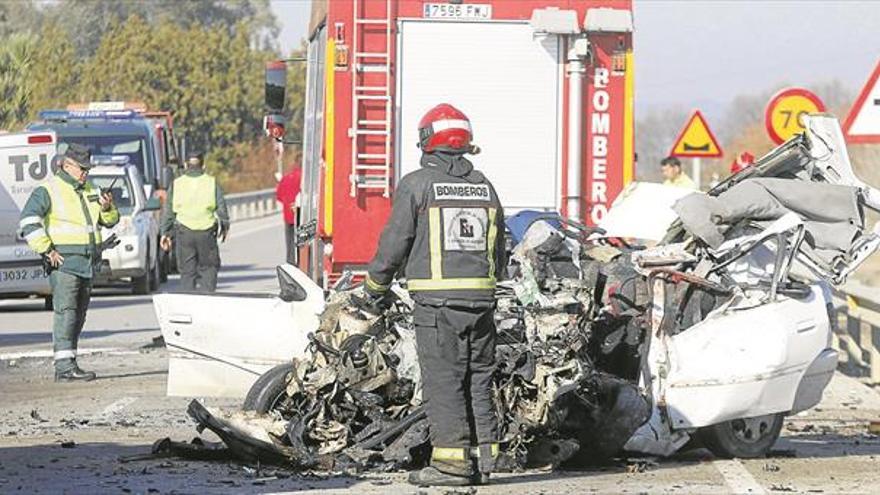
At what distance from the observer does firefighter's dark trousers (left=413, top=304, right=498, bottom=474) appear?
9727 millimetres

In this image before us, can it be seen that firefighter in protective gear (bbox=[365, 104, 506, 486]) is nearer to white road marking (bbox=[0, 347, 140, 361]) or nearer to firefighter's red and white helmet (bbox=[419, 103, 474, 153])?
firefighter's red and white helmet (bbox=[419, 103, 474, 153])

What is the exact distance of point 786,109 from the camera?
20.6 metres

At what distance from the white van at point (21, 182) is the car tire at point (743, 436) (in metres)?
12.7

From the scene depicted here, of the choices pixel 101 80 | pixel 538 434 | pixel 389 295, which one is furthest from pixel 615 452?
pixel 101 80

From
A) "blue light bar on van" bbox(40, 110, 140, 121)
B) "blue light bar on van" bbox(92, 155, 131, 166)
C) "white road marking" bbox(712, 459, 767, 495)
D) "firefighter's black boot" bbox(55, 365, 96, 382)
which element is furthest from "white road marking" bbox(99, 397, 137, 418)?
"blue light bar on van" bbox(40, 110, 140, 121)

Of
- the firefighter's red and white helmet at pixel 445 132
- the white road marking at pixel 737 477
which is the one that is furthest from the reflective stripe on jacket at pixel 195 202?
the firefighter's red and white helmet at pixel 445 132

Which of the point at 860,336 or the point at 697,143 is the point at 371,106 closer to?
the point at 860,336

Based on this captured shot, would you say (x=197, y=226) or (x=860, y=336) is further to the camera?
(x=197, y=226)

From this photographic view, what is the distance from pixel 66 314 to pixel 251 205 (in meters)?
42.9

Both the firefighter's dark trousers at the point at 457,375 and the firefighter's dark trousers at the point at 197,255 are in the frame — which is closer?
the firefighter's dark trousers at the point at 457,375

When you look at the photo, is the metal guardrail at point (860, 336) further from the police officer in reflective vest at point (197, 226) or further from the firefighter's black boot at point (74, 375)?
the firefighter's black boot at point (74, 375)

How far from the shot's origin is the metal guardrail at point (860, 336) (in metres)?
16.6

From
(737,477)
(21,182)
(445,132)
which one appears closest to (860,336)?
(737,477)

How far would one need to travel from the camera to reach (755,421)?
36.3 feet
